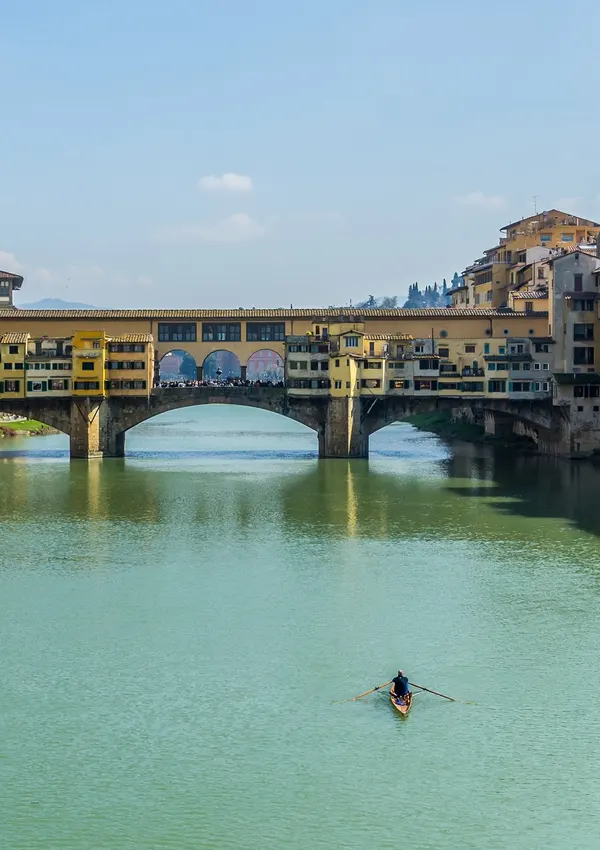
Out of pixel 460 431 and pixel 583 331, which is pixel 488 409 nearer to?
pixel 583 331

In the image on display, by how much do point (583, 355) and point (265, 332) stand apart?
65.8 ft

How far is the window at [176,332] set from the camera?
77.3 m

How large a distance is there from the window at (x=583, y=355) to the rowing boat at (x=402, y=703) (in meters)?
48.0

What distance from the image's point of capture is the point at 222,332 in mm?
77750

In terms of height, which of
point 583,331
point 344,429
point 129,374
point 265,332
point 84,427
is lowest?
point 344,429

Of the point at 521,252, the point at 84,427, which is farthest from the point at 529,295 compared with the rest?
the point at 84,427

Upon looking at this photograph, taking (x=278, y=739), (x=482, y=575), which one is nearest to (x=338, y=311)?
(x=482, y=575)

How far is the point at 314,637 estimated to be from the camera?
30.9m

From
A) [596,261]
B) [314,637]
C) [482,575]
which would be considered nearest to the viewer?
[314,637]

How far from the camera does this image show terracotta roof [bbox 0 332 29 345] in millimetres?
72688

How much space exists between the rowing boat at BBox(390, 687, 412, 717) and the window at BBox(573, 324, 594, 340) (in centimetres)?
4824

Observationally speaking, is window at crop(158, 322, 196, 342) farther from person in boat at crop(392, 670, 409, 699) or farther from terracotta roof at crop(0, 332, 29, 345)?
person in boat at crop(392, 670, 409, 699)

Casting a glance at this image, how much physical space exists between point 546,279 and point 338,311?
572 inches

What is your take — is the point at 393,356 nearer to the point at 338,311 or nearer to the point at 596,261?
the point at 338,311
